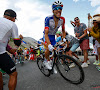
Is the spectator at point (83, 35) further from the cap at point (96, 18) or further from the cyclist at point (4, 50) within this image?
the cyclist at point (4, 50)

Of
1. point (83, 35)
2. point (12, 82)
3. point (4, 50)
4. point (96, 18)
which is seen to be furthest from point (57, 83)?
point (96, 18)

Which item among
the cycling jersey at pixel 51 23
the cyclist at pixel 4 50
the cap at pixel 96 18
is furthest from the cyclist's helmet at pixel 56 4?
the cap at pixel 96 18

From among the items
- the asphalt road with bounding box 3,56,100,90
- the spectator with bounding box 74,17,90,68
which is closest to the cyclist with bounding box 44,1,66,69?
the asphalt road with bounding box 3,56,100,90

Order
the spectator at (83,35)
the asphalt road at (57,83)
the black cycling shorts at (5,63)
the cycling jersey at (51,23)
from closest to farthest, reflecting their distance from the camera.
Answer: the black cycling shorts at (5,63), the asphalt road at (57,83), the cycling jersey at (51,23), the spectator at (83,35)

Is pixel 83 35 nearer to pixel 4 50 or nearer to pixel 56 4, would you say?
pixel 56 4

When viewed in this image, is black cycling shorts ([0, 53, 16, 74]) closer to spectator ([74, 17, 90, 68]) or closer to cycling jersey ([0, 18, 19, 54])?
cycling jersey ([0, 18, 19, 54])

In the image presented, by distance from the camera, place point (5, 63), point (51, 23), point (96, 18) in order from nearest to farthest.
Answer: point (5, 63) < point (51, 23) < point (96, 18)

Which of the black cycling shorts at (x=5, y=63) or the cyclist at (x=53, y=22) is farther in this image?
the cyclist at (x=53, y=22)

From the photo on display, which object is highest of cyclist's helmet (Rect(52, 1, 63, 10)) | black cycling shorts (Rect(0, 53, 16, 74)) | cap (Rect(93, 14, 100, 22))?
cyclist's helmet (Rect(52, 1, 63, 10))

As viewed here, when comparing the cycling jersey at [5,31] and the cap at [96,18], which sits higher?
the cap at [96,18]

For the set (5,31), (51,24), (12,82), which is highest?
(51,24)

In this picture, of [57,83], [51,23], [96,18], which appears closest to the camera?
[57,83]

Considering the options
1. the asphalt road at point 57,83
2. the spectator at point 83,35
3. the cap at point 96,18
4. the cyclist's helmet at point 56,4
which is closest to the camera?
the asphalt road at point 57,83

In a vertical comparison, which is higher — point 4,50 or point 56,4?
point 56,4
